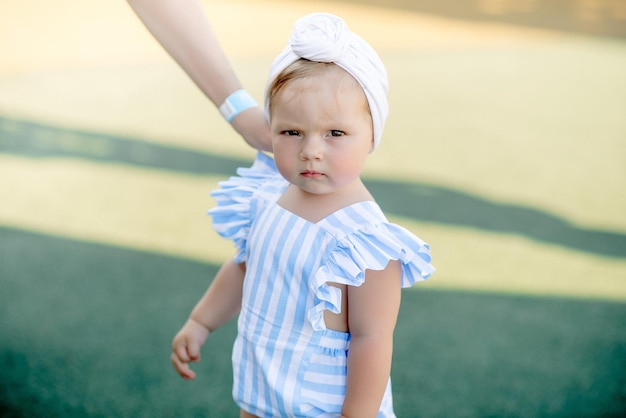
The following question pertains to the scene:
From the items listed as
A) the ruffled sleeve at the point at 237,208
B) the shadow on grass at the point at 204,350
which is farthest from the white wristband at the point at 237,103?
the shadow on grass at the point at 204,350

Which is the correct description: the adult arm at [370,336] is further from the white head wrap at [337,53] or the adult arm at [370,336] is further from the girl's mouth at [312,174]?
Answer: the white head wrap at [337,53]

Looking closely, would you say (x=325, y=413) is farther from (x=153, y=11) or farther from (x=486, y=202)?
(x=486, y=202)

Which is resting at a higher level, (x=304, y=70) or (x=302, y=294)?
(x=304, y=70)

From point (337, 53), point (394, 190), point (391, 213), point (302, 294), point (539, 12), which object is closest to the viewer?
point (337, 53)

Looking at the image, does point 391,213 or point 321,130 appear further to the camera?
point 391,213

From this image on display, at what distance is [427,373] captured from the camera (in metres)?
3.07

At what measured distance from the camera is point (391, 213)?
438 centimetres

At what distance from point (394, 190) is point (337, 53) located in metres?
3.34

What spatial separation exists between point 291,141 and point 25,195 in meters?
3.43

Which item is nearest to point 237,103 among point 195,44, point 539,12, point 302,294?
point 195,44

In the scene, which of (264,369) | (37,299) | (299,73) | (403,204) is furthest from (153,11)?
(403,204)

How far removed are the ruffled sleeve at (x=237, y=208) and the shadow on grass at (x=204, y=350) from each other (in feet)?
4.32

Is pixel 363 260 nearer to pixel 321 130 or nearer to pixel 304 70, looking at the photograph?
pixel 321 130

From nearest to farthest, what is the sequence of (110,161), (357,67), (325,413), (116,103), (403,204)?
1. (357,67)
2. (325,413)
3. (403,204)
4. (110,161)
5. (116,103)
